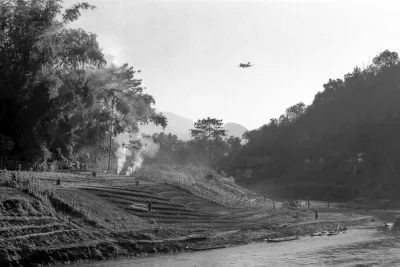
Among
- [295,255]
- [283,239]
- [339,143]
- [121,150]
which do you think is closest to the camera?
[295,255]

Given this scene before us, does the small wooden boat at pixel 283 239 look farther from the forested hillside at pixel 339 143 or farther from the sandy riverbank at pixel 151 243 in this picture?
the forested hillside at pixel 339 143

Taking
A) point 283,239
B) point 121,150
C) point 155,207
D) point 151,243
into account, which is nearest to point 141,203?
point 155,207

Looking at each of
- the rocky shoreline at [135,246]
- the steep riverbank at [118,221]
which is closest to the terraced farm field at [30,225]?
the steep riverbank at [118,221]

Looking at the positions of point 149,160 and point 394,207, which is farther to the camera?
point 149,160

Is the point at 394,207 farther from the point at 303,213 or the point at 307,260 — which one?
the point at 307,260

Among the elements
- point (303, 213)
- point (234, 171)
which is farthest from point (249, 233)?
point (234, 171)

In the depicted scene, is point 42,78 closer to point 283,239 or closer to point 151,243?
point 151,243
